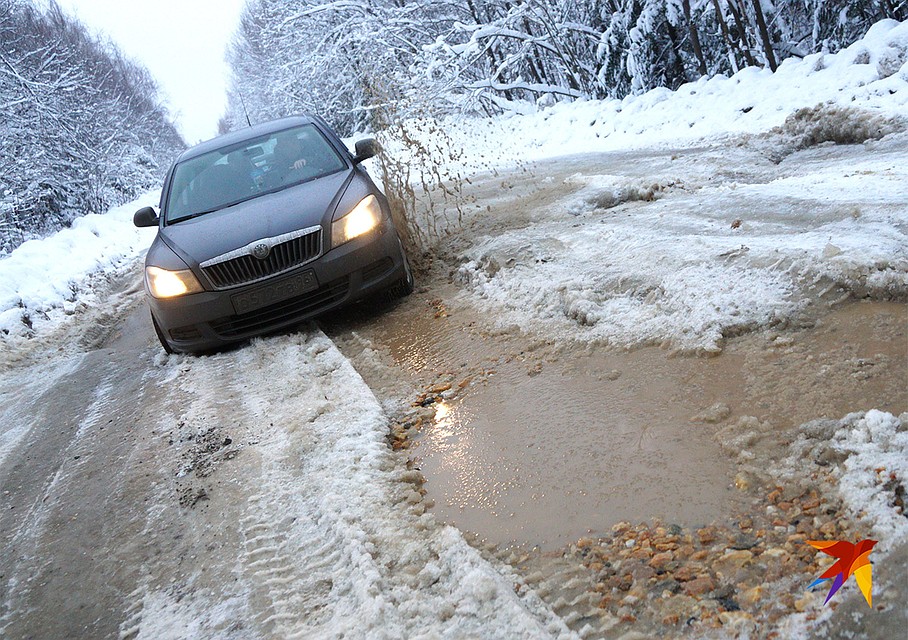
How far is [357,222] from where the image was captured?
4516 millimetres

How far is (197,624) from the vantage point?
197cm

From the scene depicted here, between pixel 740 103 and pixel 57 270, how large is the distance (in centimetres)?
1122

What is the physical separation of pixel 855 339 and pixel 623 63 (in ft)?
45.6

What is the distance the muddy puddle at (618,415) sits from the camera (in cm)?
Answer: 213

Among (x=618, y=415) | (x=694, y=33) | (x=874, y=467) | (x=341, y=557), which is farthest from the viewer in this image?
(x=694, y=33)

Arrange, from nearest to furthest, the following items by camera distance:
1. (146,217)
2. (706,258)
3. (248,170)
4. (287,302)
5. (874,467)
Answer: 1. (874,467)
2. (706,258)
3. (287,302)
4. (248,170)
5. (146,217)

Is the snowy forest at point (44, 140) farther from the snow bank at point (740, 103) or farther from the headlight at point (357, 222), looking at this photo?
the headlight at point (357, 222)

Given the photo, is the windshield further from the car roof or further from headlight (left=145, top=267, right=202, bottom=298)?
headlight (left=145, top=267, right=202, bottom=298)

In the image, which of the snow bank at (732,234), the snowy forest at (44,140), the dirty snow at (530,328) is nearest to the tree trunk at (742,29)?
the snow bank at (732,234)

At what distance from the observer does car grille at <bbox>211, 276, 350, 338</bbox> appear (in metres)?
4.48

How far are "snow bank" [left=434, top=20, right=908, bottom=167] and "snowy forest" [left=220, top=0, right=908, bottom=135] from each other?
142 cm

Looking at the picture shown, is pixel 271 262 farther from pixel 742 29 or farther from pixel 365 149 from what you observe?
pixel 742 29

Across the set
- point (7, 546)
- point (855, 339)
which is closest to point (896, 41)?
point (855, 339)

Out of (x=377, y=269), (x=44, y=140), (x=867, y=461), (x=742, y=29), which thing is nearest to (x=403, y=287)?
(x=377, y=269)
